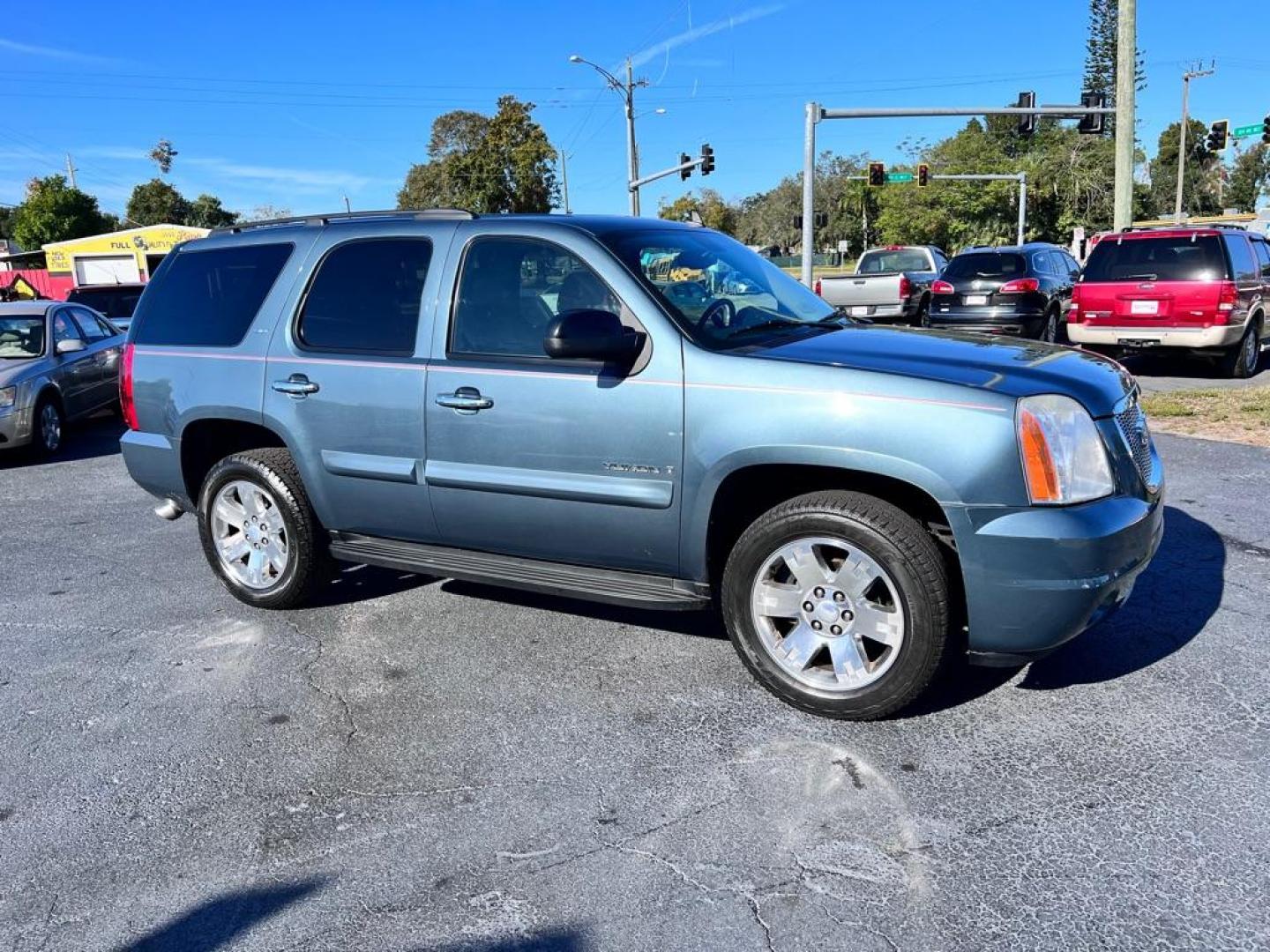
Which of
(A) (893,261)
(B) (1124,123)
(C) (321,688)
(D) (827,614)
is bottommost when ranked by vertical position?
(C) (321,688)

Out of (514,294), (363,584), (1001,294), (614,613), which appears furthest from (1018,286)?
→ (514,294)

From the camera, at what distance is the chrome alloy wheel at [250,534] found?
479 cm

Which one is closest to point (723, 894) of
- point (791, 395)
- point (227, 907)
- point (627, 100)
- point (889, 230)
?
point (227, 907)

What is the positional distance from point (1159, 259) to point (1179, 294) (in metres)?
0.65

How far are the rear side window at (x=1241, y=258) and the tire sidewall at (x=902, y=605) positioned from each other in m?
10.3

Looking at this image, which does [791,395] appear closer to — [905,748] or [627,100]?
[905,748]

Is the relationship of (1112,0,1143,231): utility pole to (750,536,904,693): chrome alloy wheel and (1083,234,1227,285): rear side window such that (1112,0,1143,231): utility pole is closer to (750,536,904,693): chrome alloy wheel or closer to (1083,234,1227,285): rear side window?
(1083,234,1227,285): rear side window

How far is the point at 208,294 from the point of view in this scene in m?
4.91

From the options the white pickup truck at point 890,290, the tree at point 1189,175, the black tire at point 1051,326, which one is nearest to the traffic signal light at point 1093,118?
the white pickup truck at point 890,290

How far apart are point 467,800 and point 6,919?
1272 millimetres

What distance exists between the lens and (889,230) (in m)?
68.8

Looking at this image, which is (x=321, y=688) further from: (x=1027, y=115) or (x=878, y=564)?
(x=1027, y=115)

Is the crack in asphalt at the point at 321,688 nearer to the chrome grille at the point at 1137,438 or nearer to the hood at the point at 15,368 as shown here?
the chrome grille at the point at 1137,438

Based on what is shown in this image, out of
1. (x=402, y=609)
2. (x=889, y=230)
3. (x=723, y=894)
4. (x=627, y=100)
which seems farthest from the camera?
(x=889, y=230)
